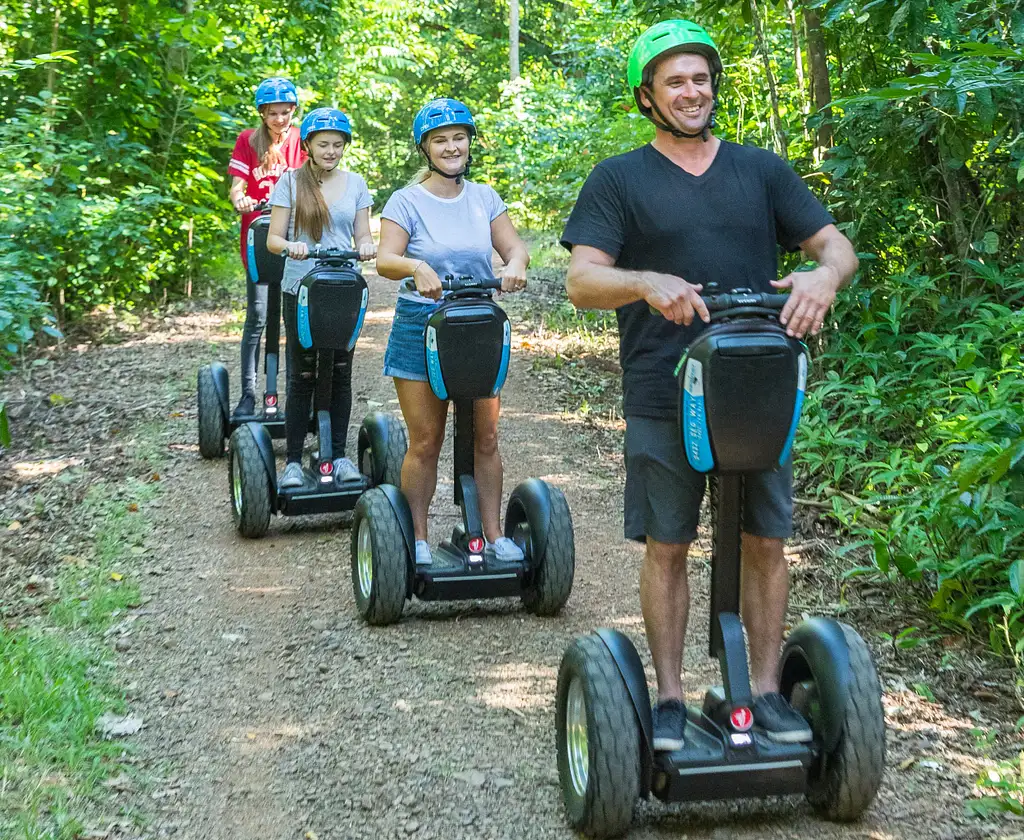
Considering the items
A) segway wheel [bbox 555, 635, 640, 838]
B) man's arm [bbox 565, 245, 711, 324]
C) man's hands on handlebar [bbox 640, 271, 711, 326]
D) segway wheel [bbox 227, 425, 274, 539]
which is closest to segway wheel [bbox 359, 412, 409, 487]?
segway wheel [bbox 227, 425, 274, 539]

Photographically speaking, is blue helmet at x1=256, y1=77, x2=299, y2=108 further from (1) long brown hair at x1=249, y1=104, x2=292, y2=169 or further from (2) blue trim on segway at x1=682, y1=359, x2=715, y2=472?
(2) blue trim on segway at x1=682, y1=359, x2=715, y2=472

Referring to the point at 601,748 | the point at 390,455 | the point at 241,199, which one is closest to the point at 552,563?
the point at 390,455

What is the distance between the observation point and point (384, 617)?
15.9 feet

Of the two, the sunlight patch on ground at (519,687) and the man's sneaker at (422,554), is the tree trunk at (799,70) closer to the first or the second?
the man's sneaker at (422,554)

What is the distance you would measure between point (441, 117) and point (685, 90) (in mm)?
1837

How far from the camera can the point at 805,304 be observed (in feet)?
9.41

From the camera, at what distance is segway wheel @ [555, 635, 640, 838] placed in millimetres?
3010

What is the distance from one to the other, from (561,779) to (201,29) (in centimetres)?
978

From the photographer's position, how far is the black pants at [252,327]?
7.59 metres

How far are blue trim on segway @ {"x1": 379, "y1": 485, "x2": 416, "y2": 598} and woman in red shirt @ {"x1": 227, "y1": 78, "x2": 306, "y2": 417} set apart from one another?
297 centimetres

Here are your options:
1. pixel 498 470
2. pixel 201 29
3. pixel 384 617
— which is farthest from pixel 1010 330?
pixel 201 29

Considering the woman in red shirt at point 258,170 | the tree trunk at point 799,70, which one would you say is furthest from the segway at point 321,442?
the tree trunk at point 799,70

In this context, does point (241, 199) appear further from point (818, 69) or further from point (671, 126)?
point (671, 126)

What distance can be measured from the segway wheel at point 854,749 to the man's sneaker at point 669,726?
359 mm
